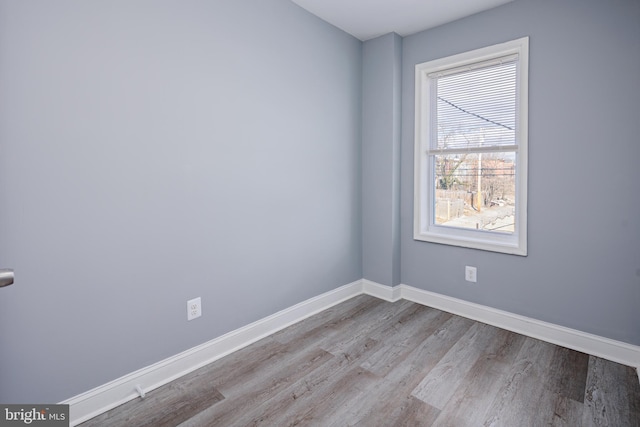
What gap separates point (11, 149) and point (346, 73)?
99.7 inches

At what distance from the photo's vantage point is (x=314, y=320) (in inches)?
114

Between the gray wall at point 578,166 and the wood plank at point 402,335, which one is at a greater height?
the gray wall at point 578,166

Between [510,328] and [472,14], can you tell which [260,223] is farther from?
[472,14]

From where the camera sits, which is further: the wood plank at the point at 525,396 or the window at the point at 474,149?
the window at the point at 474,149

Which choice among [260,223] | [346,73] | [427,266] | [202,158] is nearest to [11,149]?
[202,158]

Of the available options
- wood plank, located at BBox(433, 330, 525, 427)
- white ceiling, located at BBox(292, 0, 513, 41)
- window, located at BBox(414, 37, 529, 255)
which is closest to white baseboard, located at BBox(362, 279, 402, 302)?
window, located at BBox(414, 37, 529, 255)

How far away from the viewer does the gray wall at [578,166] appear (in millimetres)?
2195

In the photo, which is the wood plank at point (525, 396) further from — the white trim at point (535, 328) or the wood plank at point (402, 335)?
the wood plank at point (402, 335)

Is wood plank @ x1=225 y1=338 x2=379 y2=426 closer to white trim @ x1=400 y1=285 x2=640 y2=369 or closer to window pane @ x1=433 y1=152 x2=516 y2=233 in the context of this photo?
white trim @ x1=400 y1=285 x2=640 y2=369

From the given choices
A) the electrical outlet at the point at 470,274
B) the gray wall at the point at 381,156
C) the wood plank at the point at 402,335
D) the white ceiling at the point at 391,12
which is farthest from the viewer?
the gray wall at the point at 381,156

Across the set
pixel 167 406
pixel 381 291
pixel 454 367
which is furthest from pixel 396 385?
pixel 381 291

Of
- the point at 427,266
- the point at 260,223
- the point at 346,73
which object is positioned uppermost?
the point at 346,73

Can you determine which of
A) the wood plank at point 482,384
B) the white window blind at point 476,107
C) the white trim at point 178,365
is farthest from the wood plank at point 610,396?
the white trim at point 178,365

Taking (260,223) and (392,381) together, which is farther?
(260,223)
